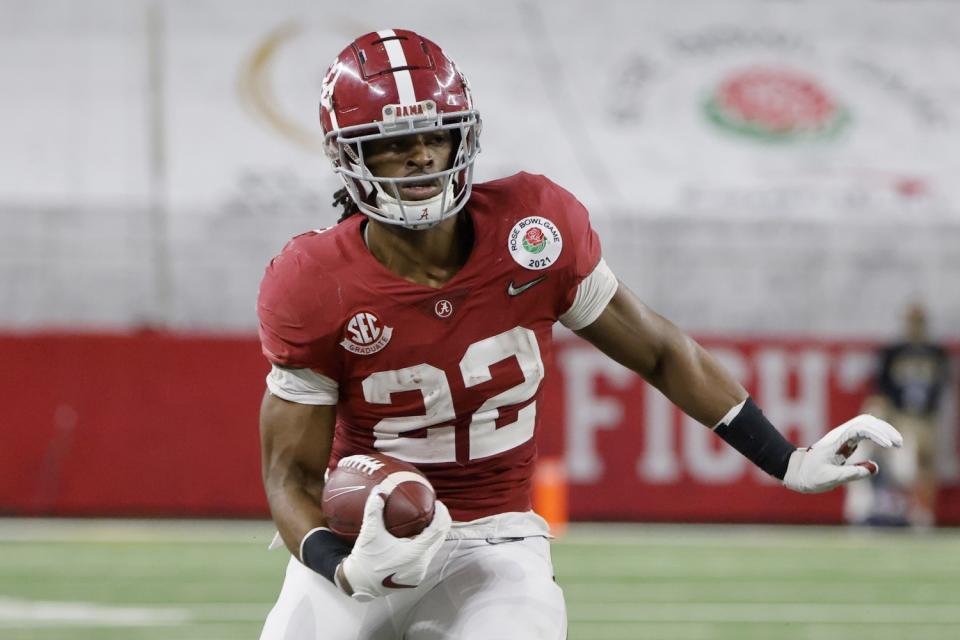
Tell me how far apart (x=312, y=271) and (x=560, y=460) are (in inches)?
247

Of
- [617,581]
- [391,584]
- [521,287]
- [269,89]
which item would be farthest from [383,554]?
[269,89]

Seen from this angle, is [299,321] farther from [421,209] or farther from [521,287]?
[521,287]

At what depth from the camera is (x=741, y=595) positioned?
6.55 metres

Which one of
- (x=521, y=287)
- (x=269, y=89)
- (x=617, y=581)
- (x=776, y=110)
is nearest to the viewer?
(x=521, y=287)

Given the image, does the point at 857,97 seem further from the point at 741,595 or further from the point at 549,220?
the point at 549,220

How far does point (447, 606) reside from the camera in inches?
119

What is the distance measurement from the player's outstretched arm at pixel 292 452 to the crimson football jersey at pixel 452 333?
9cm

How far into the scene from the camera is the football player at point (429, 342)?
2.97m

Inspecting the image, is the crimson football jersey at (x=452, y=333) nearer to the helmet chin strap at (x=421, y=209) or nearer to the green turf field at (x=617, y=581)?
the helmet chin strap at (x=421, y=209)

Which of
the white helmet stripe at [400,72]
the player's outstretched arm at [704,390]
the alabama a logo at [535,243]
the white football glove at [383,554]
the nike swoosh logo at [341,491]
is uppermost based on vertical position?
the white helmet stripe at [400,72]

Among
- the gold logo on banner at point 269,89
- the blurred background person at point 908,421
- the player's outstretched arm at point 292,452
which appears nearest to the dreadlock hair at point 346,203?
the player's outstretched arm at point 292,452

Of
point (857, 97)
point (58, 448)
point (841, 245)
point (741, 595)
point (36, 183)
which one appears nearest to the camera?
point (741, 595)

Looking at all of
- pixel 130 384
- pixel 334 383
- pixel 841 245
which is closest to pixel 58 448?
pixel 130 384

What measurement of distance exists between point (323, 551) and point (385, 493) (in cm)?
23
